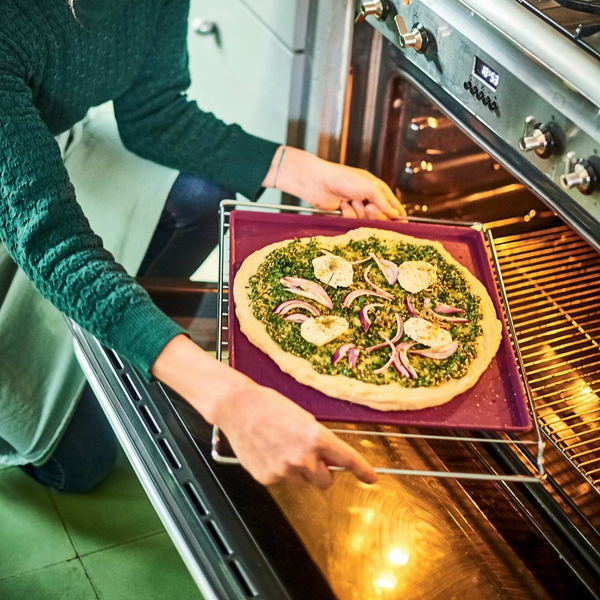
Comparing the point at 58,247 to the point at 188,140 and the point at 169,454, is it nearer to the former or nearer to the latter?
the point at 169,454

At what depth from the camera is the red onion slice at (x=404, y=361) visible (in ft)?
3.75

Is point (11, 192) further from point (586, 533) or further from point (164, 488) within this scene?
point (586, 533)

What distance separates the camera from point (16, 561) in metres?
1.75

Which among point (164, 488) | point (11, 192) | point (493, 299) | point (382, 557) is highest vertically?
point (11, 192)

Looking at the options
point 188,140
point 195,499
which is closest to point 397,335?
point 195,499

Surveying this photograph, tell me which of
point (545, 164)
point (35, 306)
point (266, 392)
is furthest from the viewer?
point (35, 306)

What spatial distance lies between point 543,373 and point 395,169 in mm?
543

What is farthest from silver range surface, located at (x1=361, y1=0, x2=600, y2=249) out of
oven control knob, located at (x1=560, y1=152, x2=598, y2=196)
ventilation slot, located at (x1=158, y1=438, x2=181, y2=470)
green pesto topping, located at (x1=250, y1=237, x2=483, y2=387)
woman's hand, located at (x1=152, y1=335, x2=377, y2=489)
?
ventilation slot, located at (x1=158, y1=438, x2=181, y2=470)

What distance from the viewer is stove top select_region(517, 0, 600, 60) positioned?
1.03 meters

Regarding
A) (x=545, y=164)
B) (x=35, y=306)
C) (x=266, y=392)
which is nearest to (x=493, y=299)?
(x=545, y=164)

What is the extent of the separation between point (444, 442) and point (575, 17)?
2.50 feet

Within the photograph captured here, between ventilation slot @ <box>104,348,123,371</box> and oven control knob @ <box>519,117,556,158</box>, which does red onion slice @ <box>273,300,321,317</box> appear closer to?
ventilation slot @ <box>104,348,123,371</box>

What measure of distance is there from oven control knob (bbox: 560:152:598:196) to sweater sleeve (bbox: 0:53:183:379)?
1.99 ft

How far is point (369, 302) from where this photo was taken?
4.17 ft
